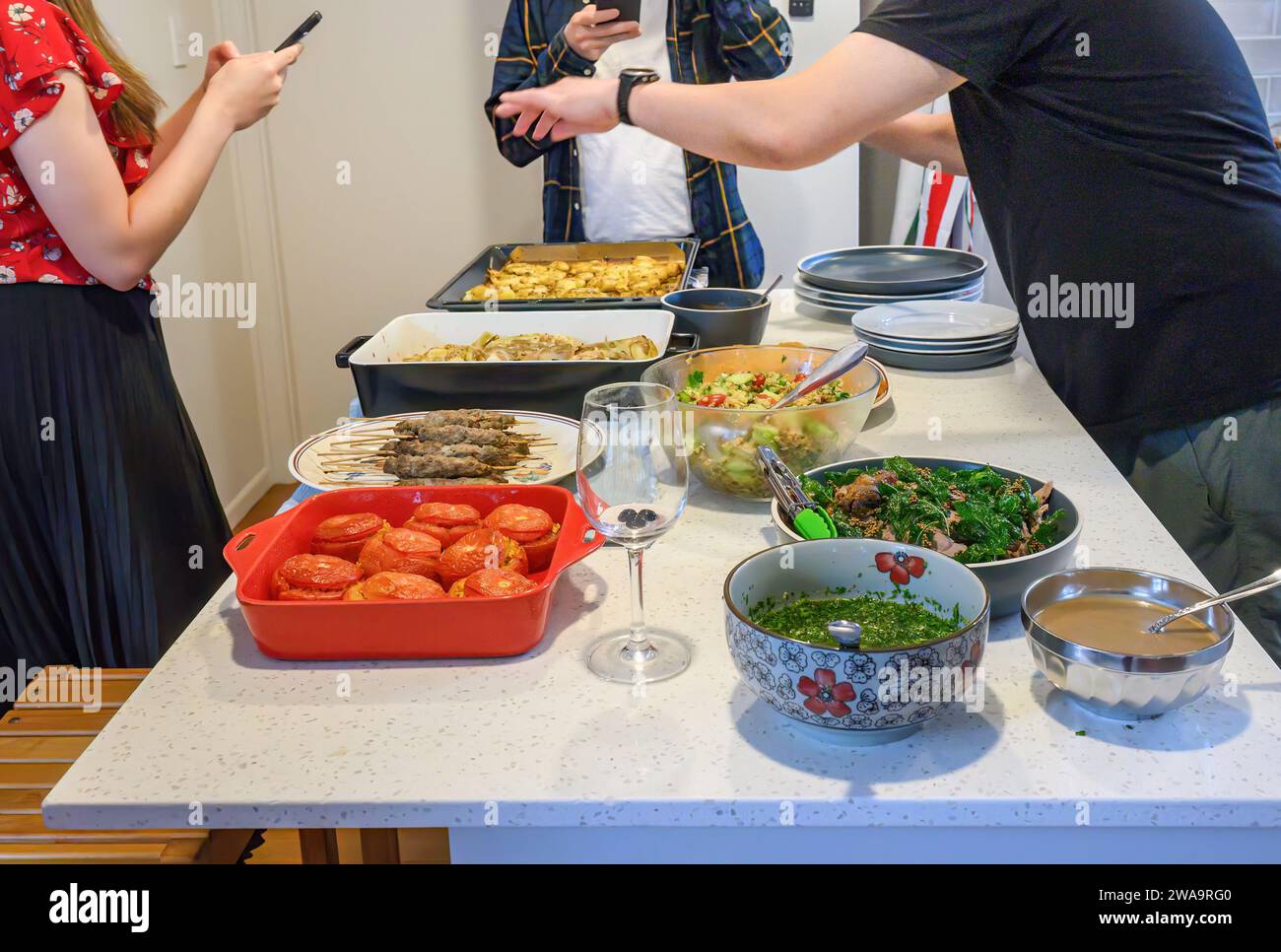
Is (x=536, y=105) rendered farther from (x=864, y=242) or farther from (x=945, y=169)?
(x=864, y=242)

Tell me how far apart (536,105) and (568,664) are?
104 cm

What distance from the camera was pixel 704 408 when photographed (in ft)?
4.52

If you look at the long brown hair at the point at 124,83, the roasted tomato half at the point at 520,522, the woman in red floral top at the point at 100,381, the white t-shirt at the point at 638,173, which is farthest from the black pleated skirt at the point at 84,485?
the white t-shirt at the point at 638,173

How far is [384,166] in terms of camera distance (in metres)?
3.95

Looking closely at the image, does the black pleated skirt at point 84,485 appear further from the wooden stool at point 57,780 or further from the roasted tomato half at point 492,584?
the roasted tomato half at point 492,584

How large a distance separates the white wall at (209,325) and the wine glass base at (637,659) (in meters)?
2.64

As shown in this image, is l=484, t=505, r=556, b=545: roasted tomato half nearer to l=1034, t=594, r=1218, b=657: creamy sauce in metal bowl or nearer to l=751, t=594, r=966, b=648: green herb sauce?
l=751, t=594, r=966, b=648: green herb sauce

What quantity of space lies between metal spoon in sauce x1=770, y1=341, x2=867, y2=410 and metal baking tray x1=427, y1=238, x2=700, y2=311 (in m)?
0.55

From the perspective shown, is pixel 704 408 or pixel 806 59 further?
pixel 806 59

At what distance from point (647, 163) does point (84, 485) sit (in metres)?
1.69

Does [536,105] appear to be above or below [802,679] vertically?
above

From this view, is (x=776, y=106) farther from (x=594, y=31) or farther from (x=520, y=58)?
(x=520, y=58)

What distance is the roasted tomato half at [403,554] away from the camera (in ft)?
3.65
